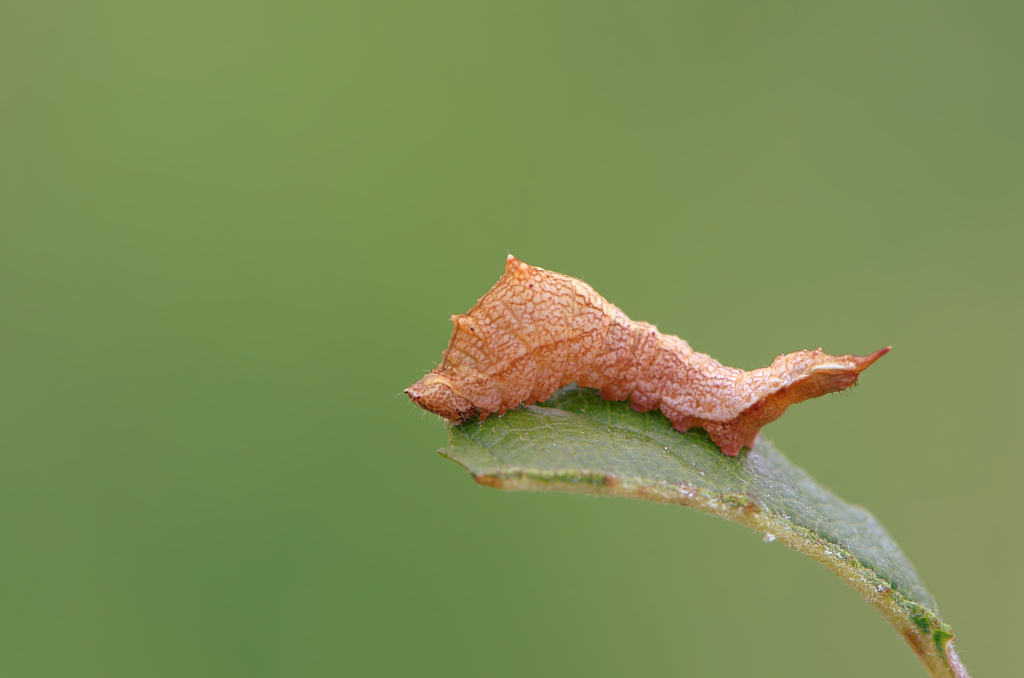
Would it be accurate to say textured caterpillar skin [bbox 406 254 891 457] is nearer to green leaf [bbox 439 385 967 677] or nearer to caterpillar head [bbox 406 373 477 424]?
caterpillar head [bbox 406 373 477 424]

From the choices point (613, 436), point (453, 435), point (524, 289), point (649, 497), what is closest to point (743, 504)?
point (649, 497)

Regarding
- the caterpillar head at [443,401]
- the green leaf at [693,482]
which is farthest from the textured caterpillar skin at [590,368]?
the green leaf at [693,482]

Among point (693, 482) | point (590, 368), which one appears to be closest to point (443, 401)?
point (590, 368)

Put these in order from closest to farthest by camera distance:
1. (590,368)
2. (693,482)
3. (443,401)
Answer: (693,482) → (443,401) → (590,368)

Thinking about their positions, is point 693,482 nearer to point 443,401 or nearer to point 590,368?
point 590,368

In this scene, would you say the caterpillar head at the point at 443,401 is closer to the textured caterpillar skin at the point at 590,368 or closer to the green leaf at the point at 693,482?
the textured caterpillar skin at the point at 590,368

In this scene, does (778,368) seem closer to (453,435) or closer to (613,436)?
(613,436)

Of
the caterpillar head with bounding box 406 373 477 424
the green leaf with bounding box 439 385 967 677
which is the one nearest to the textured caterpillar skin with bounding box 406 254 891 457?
the caterpillar head with bounding box 406 373 477 424
